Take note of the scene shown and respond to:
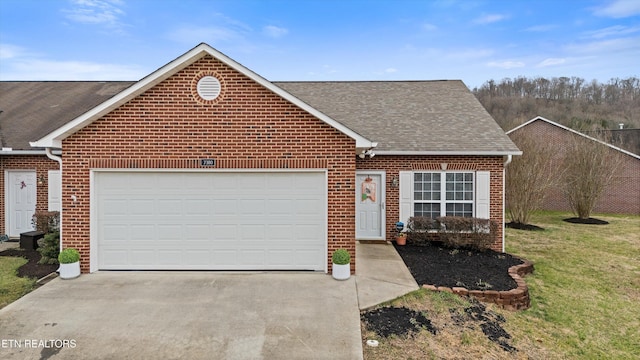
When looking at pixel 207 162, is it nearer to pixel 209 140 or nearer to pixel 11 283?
pixel 209 140

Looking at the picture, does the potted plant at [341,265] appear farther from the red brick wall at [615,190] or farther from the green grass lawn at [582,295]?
the red brick wall at [615,190]

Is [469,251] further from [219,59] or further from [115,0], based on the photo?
[115,0]

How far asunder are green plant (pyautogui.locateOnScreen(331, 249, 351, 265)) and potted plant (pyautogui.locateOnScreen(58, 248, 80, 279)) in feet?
17.1

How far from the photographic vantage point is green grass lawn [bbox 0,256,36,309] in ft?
20.8

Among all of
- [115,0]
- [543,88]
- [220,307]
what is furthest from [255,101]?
[543,88]

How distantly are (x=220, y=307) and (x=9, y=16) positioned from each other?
19.4 m

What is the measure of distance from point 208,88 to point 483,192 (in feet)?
26.1

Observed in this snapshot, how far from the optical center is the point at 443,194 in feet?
34.7

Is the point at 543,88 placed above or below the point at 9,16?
above

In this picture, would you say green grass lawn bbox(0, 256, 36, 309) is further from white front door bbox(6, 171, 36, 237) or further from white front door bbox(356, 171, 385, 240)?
white front door bbox(356, 171, 385, 240)

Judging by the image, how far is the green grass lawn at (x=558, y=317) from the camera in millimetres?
4922

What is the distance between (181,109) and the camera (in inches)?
290

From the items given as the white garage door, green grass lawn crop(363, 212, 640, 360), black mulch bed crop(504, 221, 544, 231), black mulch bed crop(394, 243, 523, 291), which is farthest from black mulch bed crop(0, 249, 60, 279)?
black mulch bed crop(504, 221, 544, 231)

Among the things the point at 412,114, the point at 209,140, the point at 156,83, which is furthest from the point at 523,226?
the point at 156,83
